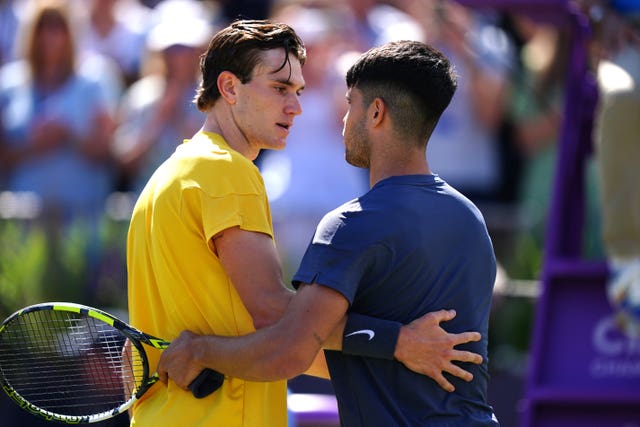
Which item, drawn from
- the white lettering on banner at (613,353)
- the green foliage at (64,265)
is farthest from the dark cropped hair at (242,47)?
the green foliage at (64,265)

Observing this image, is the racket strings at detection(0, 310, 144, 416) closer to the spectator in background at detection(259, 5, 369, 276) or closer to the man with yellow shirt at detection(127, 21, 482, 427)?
the man with yellow shirt at detection(127, 21, 482, 427)

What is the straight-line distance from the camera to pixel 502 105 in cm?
836

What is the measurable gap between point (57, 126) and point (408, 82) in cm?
532

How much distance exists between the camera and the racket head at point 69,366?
12.7ft

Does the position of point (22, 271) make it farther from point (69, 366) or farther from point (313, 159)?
point (69, 366)

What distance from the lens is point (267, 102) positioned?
12.8 feet

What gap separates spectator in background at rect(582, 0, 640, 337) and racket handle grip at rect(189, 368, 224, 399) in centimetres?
293

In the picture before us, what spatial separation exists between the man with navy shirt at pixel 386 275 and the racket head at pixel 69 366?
0.31 meters

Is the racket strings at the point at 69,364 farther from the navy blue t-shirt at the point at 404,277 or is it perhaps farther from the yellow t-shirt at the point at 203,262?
the navy blue t-shirt at the point at 404,277

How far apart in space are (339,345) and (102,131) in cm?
535

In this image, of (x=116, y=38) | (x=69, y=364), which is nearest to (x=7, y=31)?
(x=116, y=38)

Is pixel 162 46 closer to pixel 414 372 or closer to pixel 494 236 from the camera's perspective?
pixel 494 236

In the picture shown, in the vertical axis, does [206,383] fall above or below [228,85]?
below

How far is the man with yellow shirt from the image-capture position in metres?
3.50
